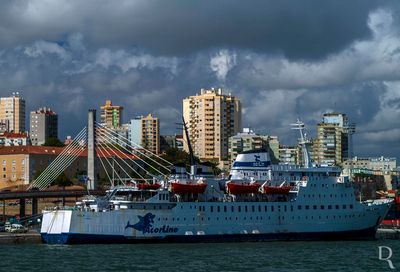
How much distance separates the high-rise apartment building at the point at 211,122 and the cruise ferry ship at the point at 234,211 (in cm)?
11146

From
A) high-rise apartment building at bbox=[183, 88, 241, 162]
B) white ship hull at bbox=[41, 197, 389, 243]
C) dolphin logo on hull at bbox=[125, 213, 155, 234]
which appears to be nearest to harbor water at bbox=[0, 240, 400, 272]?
white ship hull at bbox=[41, 197, 389, 243]

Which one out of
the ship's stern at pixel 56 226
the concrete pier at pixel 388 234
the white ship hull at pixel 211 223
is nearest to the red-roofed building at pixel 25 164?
the concrete pier at pixel 388 234

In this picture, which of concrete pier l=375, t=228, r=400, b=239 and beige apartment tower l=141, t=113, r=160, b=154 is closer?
concrete pier l=375, t=228, r=400, b=239

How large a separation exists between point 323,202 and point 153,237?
1399 cm

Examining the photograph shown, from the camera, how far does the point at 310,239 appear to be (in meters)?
66.6

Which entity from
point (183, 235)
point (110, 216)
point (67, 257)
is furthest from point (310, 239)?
point (67, 257)

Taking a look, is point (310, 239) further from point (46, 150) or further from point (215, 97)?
point (215, 97)

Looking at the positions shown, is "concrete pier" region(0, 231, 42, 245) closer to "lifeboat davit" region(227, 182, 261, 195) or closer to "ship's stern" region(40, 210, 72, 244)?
"ship's stern" region(40, 210, 72, 244)

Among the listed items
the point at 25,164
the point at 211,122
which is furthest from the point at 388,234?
the point at 211,122

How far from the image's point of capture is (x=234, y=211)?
2542 inches

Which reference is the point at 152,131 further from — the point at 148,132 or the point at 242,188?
the point at 242,188

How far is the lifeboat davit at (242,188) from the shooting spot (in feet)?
213

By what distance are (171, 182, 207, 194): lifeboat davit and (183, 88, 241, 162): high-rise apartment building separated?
116 m

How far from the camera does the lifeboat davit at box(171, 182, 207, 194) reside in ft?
208
